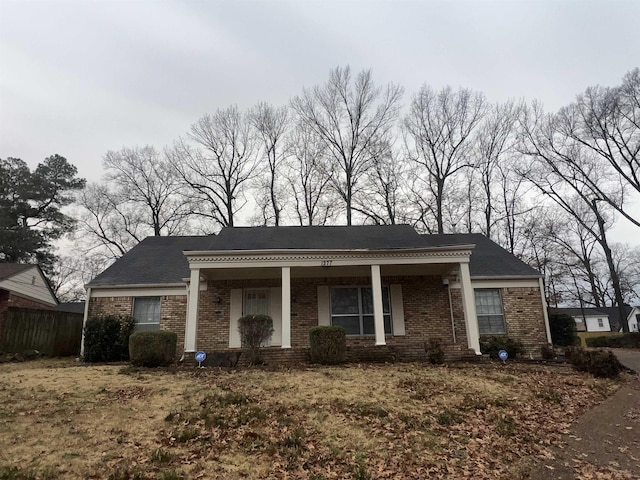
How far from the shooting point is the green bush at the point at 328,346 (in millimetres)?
10398

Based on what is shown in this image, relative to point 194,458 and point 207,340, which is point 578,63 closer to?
point 207,340

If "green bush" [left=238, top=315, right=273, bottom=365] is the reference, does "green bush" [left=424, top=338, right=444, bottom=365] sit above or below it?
below

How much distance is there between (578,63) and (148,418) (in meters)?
17.0

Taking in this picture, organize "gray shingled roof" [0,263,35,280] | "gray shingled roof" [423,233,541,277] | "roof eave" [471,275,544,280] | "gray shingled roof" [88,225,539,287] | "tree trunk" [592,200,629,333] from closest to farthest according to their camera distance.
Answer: "gray shingled roof" [88,225,539,287] → "roof eave" [471,275,544,280] → "gray shingled roof" [423,233,541,277] → "gray shingled roof" [0,263,35,280] → "tree trunk" [592,200,629,333]

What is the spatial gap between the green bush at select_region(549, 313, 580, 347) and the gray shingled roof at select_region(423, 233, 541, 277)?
103 inches

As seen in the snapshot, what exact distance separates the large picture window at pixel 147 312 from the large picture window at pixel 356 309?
6.13 metres

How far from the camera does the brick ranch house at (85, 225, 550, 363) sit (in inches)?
480

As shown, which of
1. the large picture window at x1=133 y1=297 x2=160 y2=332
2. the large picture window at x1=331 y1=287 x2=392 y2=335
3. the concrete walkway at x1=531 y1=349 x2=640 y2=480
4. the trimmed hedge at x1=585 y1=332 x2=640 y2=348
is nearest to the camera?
the concrete walkway at x1=531 y1=349 x2=640 y2=480

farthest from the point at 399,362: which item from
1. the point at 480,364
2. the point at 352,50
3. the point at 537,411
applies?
the point at 352,50

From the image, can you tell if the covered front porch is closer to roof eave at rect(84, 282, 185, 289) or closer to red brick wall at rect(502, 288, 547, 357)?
roof eave at rect(84, 282, 185, 289)

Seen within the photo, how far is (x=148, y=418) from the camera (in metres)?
6.05

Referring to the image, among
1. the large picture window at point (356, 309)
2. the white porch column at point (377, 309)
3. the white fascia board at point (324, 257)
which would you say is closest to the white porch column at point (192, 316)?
the white fascia board at point (324, 257)

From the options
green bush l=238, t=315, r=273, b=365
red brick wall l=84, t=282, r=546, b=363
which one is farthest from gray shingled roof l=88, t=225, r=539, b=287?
green bush l=238, t=315, r=273, b=365

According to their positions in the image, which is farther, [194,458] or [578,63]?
[578,63]
